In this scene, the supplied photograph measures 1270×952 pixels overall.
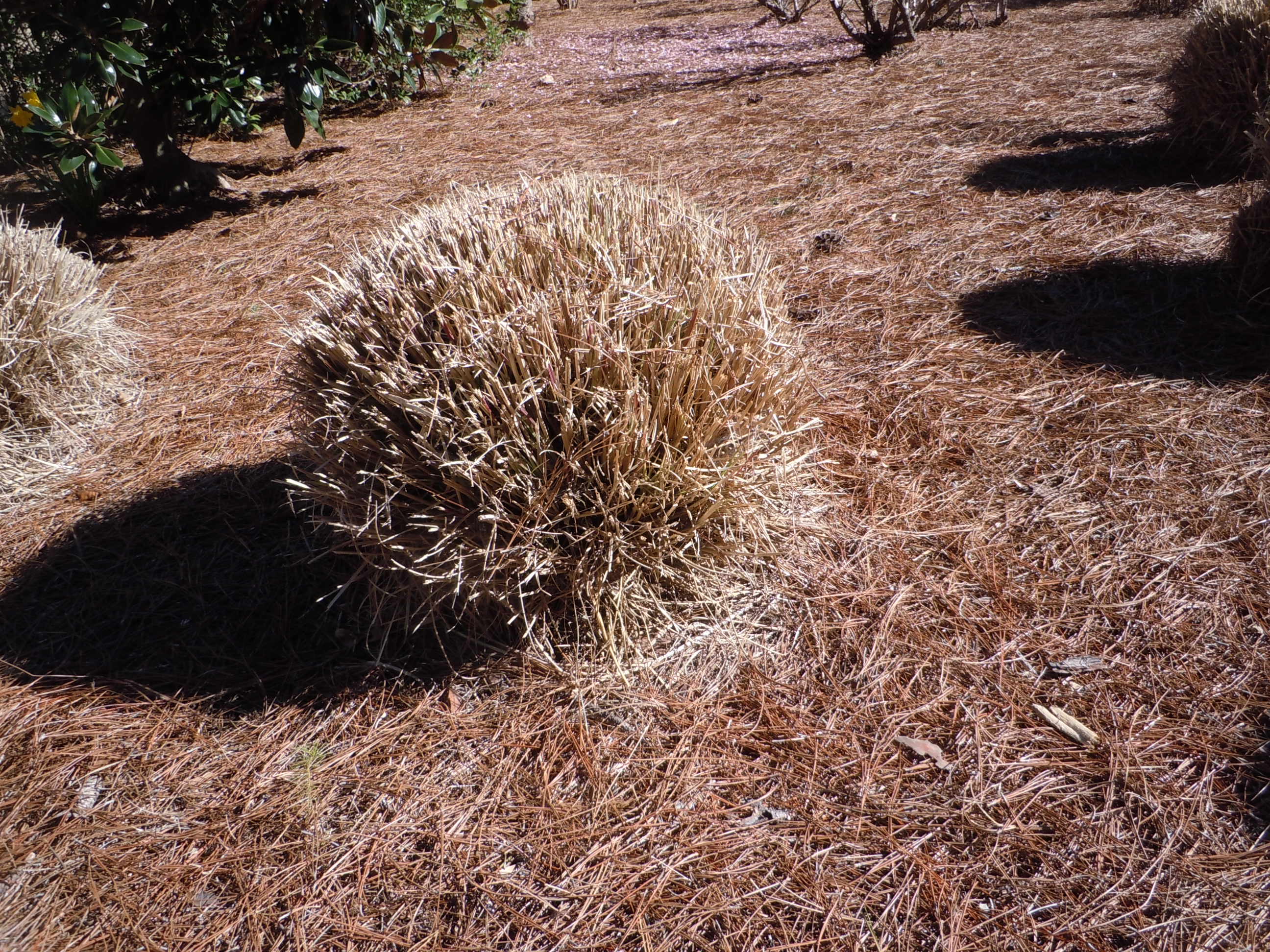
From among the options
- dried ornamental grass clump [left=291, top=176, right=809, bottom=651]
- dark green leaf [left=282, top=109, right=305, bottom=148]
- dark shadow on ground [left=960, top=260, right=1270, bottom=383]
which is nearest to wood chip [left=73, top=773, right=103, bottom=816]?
dried ornamental grass clump [left=291, top=176, right=809, bottom=651]

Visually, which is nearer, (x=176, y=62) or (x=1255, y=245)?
(x=1255, y=245)

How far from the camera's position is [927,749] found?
1.75 meters

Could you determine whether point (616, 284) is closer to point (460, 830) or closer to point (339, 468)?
point (339, 468)

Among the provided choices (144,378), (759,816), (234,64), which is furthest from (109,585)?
(234,64)

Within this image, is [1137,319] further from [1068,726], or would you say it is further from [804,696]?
[804,696]

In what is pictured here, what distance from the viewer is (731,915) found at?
1.49m

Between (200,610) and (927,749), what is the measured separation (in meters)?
2.05

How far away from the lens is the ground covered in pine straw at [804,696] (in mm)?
1507

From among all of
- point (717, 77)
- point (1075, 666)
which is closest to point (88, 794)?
point (1075, 666)

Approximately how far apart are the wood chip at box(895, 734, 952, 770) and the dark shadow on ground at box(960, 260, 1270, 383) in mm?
1822

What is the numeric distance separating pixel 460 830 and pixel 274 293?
3.27 metres

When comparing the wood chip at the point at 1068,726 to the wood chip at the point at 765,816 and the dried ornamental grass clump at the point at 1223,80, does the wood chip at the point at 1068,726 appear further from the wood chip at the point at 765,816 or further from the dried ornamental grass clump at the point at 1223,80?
the dried ornamental grass clump at the point at 1223,80

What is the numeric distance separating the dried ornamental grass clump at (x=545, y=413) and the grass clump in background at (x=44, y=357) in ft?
5.19

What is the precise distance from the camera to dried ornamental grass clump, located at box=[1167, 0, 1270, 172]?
3.79 metres
